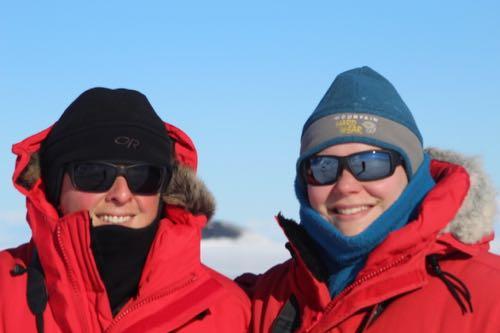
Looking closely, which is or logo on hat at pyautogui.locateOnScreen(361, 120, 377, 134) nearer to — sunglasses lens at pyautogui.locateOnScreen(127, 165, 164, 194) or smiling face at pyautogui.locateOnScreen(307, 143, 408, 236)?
smiling face at pyautogui.locateOnScreen(307, 143, 408, 236)

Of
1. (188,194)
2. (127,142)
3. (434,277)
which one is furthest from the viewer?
(188,194)

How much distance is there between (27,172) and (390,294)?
231 centimetres

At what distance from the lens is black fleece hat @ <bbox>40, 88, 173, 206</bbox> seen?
491 cm

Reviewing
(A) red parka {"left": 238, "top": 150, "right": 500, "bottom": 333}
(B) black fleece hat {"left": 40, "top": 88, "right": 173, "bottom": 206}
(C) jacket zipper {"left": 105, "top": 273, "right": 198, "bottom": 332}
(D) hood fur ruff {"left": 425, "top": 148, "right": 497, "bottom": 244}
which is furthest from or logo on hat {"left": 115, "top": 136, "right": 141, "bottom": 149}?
(D) hood fur ruff {"left": 425, "top": 148, "right": 497, "bottom": 244}

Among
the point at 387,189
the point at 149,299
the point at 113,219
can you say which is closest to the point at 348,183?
the point at 387,189

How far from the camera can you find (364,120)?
4.48 meters

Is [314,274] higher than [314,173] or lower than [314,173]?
lower

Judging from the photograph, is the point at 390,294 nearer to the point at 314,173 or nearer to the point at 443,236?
the point at 443,236

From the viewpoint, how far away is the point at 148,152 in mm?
5020

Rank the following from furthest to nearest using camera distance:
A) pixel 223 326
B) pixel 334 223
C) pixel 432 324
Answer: pixel 223 326 < pixel 334 223 < pixel 432 324

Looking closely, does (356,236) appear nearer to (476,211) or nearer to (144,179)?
(476,211)

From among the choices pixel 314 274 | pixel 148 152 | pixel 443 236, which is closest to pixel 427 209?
pixel 443 236

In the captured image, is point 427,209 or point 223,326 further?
point 223,326

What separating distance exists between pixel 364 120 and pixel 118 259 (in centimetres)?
166
